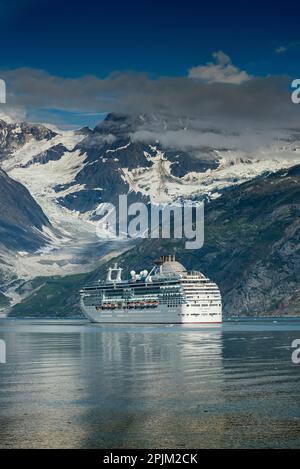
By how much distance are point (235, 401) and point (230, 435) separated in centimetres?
2160

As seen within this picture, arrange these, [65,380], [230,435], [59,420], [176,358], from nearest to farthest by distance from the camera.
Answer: [230,435] < [59,420] < [65,380] < [176,358]

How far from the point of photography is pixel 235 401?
11606 centimetres

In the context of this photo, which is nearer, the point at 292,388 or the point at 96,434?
the point at 96,434

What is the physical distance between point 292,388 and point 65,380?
1436 inches

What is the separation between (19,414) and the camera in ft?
355

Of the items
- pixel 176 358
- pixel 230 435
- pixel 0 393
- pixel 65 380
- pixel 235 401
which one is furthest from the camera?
pixel 176 358
